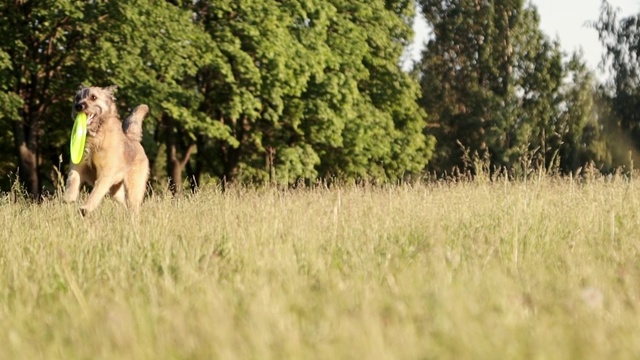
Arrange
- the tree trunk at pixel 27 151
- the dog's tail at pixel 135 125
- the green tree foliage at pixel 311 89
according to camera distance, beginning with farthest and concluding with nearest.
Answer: the green tree foliage at pixel 311 89 → the tree trunk at pixel 27 151 → the dog's tail at pixel 135 125

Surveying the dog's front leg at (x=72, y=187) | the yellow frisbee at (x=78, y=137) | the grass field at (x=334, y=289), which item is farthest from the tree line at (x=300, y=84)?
the grass field at (x=334, y=289)

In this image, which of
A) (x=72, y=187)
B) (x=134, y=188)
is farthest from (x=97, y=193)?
(x=134, y=188)

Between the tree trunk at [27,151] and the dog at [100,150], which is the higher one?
the dog at [100,150]

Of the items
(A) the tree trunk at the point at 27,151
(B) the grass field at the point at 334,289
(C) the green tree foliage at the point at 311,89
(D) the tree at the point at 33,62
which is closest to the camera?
(B) the grass field at the point at 334,289

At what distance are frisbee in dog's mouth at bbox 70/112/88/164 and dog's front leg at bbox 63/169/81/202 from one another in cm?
15

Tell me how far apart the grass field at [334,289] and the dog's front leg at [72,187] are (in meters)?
1.76

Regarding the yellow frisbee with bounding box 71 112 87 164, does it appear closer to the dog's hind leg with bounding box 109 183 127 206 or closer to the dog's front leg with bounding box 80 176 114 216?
the dog's front leg with bounding box 80 176 114 216

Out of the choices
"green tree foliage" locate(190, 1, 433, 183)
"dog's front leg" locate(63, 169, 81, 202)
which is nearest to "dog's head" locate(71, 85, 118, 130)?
"dog's front leg" locate(63, 169, 81, 202)

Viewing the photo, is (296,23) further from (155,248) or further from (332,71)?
(155,248)

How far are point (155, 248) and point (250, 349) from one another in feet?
10.5

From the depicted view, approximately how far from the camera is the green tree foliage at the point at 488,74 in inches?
1726

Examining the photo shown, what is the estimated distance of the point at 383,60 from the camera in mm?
30781

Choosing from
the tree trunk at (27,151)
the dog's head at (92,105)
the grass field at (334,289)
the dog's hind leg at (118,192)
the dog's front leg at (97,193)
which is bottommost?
the tree trunk at (27,151)

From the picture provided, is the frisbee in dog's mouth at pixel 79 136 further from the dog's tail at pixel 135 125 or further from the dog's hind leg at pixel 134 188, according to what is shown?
the dog's tail at pixel 135 125
